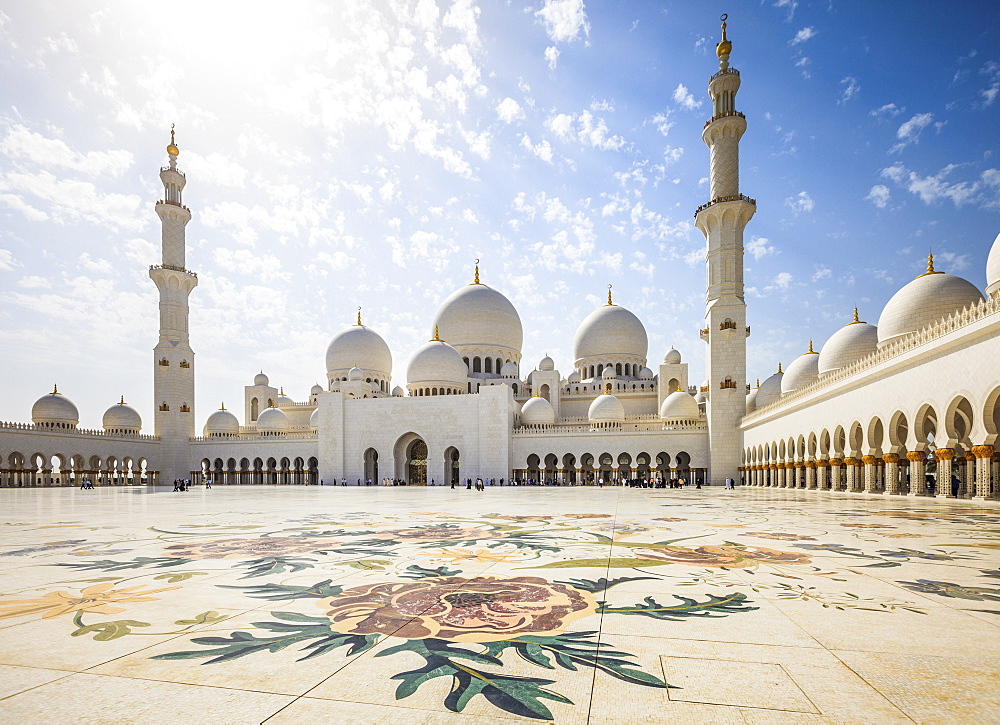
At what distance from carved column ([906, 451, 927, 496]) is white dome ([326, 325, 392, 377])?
1229 inches

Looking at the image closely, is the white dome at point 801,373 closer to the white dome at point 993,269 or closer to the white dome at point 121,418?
the white dome at point 993,269

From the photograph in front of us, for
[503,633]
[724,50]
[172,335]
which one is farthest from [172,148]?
[503,633]

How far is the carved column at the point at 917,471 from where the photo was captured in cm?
1409

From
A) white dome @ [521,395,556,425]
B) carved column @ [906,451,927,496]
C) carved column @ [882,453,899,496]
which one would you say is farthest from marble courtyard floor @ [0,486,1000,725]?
white dome @ [521,395,556,425]

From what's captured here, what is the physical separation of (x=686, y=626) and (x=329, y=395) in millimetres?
32657

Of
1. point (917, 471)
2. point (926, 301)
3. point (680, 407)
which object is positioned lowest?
point (917, 471)

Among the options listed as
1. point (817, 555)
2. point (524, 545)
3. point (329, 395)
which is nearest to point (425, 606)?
point (524, 545)

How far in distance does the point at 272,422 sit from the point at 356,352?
6.84 metres

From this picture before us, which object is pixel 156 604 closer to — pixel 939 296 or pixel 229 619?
pixel 229 619

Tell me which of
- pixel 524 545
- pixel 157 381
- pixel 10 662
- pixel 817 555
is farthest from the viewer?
pixel 157 381

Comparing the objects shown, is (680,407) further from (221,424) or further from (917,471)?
(221,424)

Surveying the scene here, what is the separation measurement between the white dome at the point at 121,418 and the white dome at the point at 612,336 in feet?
92.0

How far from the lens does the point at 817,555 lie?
466 centimetres

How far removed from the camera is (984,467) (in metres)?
12.2
